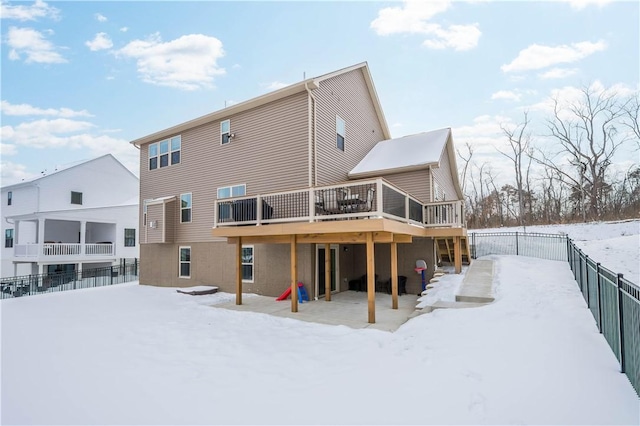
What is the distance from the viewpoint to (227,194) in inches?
510

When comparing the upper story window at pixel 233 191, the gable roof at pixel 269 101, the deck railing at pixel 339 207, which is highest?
the gable roof at pixel 269 101

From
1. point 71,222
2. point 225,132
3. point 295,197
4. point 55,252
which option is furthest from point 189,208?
point 71,222

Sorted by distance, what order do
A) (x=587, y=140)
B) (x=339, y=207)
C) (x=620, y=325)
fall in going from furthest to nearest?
(x=587, y=140), (x=339, y=207), (x=620, y=325)

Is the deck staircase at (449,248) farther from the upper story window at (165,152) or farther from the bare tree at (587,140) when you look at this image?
the bare tree at (587,140)

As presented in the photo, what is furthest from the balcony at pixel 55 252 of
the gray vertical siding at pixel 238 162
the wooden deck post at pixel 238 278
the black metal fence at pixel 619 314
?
the black metal fence at pixel 619 314

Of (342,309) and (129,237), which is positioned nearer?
(342,309)

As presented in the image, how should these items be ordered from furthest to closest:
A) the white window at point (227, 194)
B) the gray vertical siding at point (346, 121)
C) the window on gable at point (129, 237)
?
1. the window on gable at point (129, 237)
2. the gray vertical siding at point (346, 121)
3. the white window at point (227, 194)

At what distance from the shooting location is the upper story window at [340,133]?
1275 centimetres

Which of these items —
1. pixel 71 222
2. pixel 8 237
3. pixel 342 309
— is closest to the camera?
pixel 342 309

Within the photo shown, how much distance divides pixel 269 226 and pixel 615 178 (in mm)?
29205

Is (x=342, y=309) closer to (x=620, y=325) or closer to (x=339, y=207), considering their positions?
(x=339, y=207)

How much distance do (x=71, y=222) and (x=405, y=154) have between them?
77.5ft

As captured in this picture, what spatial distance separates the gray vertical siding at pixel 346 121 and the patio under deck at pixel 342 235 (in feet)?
9.12

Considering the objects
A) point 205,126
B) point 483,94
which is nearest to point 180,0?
point 205,126
